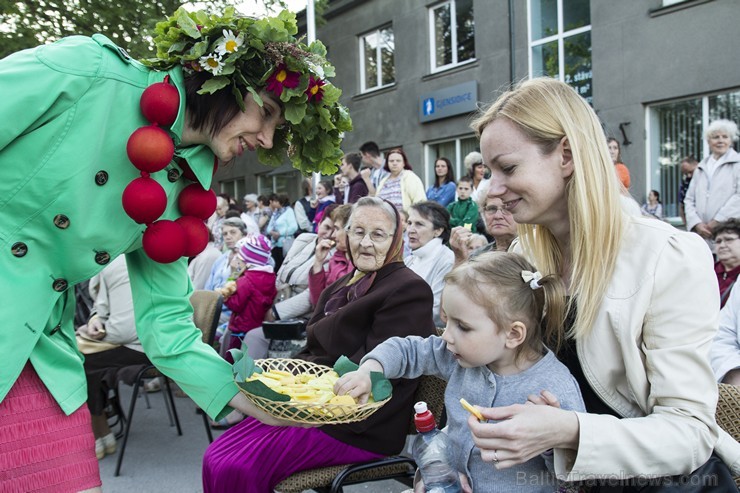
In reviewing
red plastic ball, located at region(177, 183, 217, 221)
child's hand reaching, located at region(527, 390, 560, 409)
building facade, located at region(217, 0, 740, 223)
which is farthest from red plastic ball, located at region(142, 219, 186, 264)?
building facade, located at region(217, 0, 740, 223)

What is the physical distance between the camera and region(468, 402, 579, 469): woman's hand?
1638 mm

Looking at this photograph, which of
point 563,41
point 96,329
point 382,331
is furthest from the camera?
point 563,41

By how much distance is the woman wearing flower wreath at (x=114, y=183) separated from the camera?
65.5 inches

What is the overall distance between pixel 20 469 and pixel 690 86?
10.7 m

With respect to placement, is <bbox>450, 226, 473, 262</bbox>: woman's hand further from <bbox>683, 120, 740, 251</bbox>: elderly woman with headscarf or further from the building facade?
the building facade

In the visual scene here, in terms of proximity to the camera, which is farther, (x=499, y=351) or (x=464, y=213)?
(x=464, y=213)

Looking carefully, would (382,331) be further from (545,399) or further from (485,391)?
(545,399)

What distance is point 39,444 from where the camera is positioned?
172 cm

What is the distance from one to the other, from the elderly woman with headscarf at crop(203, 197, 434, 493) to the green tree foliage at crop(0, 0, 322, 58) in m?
9.25

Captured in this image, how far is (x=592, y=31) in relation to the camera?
1130 centimetres

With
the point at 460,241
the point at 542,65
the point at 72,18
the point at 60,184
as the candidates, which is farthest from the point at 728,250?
the point at 72,18

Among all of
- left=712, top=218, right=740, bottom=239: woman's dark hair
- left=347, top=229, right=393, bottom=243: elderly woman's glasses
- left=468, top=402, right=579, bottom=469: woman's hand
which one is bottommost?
left=468, top=402, right=579, bottom=469: woman's hand

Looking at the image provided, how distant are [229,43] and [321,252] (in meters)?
4.06

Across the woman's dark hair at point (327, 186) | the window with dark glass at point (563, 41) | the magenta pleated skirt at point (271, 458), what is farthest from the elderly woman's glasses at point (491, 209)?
the window with dark glass at point (563, 41)
